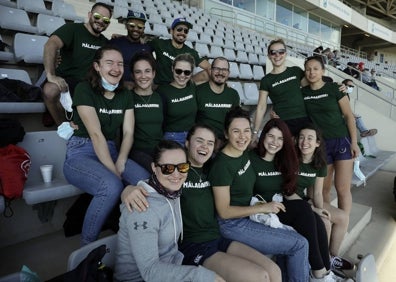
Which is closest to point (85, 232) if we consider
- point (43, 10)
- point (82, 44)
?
point (82, 44)

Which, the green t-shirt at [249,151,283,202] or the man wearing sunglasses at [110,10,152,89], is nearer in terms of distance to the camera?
the green t-shirt at [249,151,283,202]

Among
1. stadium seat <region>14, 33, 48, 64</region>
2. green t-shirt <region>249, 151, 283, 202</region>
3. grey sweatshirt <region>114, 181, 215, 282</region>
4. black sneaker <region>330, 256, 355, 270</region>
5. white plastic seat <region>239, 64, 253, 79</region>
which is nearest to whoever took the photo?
grey sweatshirt <region>114, 181, 215, 282</region>

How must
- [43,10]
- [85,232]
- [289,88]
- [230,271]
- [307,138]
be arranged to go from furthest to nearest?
1. [43,10]
2. [289,88]
3. [307,138]
4. [85,232]
5. [230,271]

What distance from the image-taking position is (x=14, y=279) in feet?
3.68

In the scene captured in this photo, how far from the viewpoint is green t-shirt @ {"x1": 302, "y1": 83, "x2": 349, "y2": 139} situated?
8.43 feet

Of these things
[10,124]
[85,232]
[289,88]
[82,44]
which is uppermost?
[82,44]

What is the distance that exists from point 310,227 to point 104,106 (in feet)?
4.95

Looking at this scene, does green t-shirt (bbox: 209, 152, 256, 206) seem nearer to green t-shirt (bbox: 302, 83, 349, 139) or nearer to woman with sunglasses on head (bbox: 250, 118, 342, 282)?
woman with sunglasses on head (bbox: 250, 118, 342, 282)

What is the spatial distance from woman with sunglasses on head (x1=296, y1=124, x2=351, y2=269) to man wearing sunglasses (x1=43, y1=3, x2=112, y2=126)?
178 cm

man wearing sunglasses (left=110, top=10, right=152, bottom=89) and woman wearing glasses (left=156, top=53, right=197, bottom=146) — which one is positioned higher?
man wearing sunglasses (left=110, top=10, right=152, bottom=89)

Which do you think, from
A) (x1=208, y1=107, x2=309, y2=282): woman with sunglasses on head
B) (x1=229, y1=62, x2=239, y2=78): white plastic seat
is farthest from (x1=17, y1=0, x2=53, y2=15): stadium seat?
(x1=208, y1=107, x2=309, y2=282): woman with sunglasses on head

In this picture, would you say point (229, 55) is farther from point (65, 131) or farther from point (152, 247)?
point (152, 247)

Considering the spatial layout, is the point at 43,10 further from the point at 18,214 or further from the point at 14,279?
the point at 14,279

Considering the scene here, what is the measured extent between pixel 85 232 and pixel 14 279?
486mm
